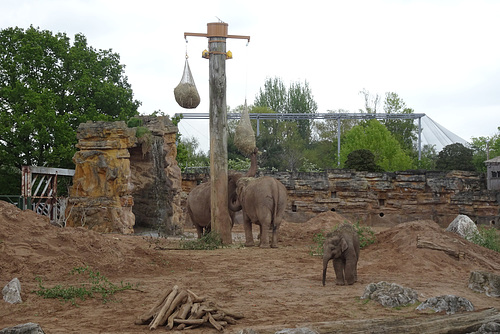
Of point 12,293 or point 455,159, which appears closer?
point 12,293

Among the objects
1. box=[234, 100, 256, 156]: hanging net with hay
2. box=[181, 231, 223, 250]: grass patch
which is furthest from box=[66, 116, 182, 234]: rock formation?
box=[234, 100, 256, 156]: hanging net with hay

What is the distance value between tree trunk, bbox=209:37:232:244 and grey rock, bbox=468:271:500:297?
23.0 ft

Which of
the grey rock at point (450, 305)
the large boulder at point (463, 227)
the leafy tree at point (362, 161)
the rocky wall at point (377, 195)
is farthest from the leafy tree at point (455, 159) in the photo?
the grey rock at point (450, 305)

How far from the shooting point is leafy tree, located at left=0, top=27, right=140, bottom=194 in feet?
78.2

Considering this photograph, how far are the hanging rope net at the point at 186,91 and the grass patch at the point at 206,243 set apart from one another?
3.08 meters

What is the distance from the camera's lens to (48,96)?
2417 centimetres

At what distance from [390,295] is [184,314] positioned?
250cm

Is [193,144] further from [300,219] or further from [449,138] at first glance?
[300,219]

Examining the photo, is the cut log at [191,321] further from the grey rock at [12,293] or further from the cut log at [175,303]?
the grey rock at [12,293]

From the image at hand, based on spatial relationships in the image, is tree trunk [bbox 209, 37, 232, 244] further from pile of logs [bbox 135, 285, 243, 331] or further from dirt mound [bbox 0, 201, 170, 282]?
pile of logs [bbox 135, 285, 243, 331]

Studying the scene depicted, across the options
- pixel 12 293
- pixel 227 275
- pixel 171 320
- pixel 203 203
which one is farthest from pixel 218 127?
pixel 171 320

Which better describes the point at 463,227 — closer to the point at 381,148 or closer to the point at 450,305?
the point at 450,305

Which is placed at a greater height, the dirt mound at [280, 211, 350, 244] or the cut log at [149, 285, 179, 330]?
the cut log at [149, 285, 179, 330]

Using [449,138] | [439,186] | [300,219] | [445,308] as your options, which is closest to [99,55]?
[300,219]
